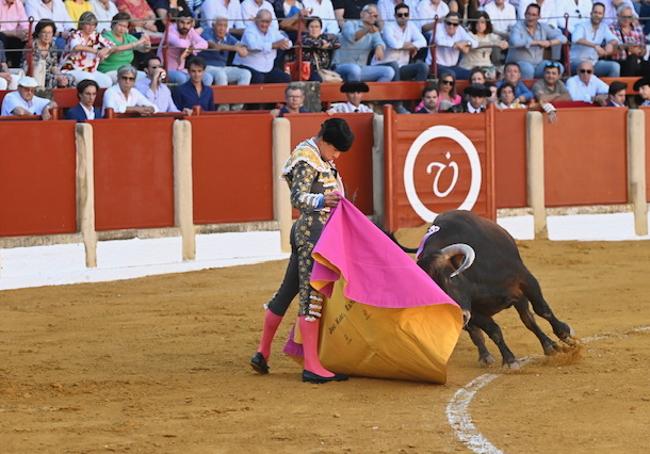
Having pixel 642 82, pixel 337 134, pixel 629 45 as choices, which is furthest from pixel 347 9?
pixel 337 134

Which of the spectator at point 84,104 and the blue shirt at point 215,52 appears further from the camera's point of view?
the blue shirt at point 215,52

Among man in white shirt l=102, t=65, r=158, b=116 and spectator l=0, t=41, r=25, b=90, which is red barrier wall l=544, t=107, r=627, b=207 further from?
spectator l=0, t=41, r=25, b=90

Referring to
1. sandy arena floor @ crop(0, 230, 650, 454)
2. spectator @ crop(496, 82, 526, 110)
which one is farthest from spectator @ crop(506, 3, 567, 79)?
sandy arena floor @ crop(0, 230, 650, 454)

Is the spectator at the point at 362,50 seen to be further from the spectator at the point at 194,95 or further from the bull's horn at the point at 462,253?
the bull's horn at the point at 462,253

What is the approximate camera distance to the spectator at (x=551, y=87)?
1343 cm

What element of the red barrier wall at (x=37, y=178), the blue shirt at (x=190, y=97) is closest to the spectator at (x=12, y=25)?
the red barrier wall at (x=37, y=178)

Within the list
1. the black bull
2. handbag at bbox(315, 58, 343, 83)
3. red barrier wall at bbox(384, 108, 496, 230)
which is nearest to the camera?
the black bull

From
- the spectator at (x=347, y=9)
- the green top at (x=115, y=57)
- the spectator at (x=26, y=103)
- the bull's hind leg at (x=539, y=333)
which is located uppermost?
the spectator at (x=347, y=9)

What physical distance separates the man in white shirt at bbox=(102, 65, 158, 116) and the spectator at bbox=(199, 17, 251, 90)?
123cm

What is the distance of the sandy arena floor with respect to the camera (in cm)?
525

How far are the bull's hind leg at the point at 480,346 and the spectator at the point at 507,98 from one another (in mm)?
6107

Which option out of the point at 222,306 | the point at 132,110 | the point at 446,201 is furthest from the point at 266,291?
the point at 446,201

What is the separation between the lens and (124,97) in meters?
11.0

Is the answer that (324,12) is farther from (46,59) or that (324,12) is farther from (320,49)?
(46,59)
